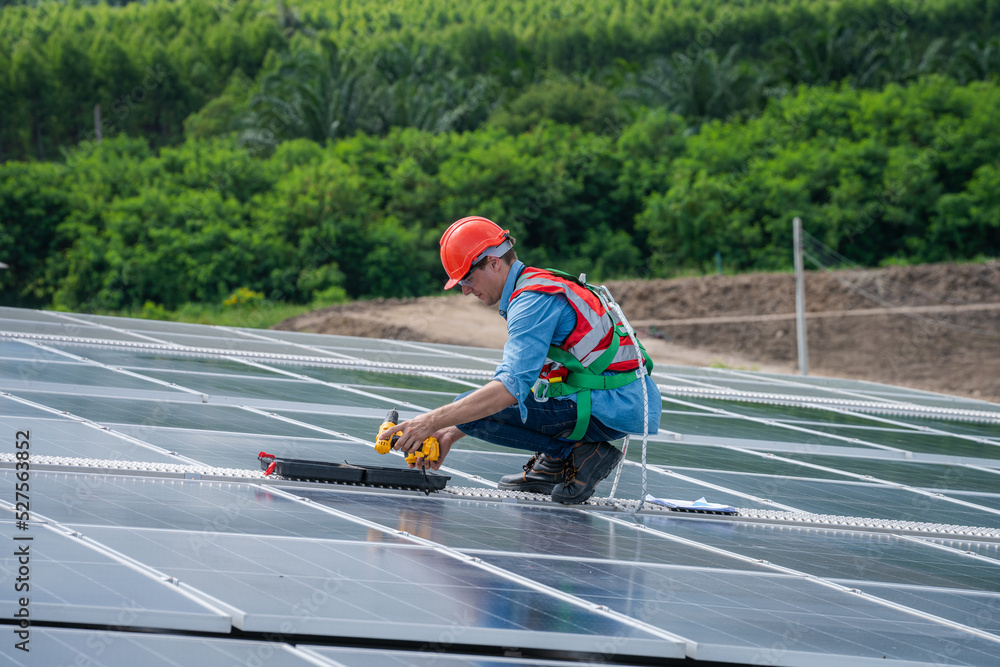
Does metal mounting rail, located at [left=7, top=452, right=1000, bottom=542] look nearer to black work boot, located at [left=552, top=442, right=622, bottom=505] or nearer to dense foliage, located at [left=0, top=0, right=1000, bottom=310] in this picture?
black work boot, located at [left=552, top=442, right=622, bottom=505]

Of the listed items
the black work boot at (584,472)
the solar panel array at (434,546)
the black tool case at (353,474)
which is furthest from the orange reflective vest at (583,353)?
the black tool case at (353,474)

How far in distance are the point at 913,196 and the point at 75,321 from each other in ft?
125

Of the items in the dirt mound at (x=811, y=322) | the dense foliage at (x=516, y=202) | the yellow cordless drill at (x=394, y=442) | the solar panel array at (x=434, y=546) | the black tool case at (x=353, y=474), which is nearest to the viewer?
the solar panel array at (x=434, y=546)

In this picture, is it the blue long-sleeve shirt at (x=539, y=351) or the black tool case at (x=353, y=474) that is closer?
the blue long-sleeve shirt at (x=539, y=351)

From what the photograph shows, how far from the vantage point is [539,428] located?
200 inches

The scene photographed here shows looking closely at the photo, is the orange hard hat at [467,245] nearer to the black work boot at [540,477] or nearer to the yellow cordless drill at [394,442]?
the yellow cordless drill at [394,442]

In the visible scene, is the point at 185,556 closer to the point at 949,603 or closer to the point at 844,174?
the point at 949,603

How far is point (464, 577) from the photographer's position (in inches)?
136

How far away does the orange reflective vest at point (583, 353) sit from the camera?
188 inches

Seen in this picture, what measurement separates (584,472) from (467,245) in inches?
53.4

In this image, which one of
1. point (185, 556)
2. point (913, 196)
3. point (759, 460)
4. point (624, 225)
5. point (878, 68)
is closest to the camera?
point (185, 556)

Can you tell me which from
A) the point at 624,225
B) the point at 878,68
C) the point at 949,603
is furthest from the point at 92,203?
the point at 949,603

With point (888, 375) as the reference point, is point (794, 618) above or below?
below

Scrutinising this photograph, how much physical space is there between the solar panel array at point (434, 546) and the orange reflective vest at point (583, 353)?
610 mm
